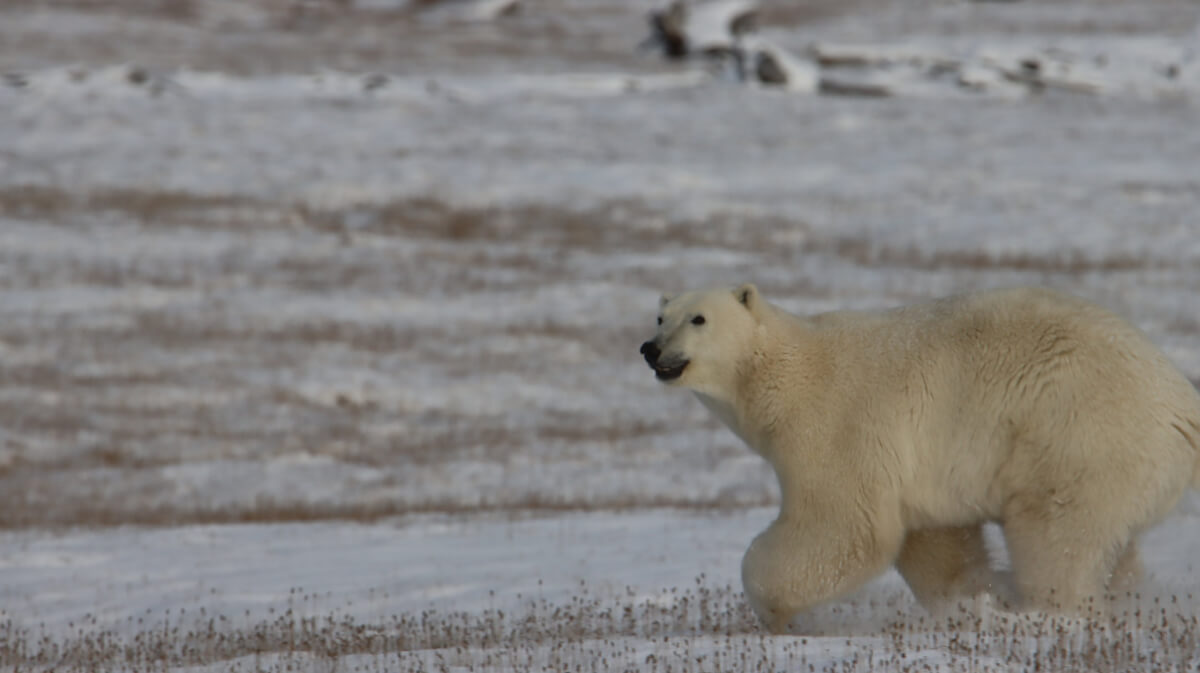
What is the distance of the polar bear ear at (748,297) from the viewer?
8570 mm

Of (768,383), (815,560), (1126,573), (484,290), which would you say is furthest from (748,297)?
(484,290)

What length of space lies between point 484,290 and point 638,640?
2248 centimetres

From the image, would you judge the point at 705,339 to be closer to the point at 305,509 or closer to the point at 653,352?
the point at 653,352

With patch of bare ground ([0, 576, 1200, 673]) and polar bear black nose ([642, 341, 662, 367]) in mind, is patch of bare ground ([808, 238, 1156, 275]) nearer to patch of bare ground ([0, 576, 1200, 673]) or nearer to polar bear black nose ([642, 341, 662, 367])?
patch of bare ground ([0, 576, 1200, 673])

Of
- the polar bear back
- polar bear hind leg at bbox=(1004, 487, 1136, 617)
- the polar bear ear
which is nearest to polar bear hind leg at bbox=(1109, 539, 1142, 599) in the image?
polar bear hind leg at bbox=(1004, 487, 1136, 617)

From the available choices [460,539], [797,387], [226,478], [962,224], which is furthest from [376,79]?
[797,387]

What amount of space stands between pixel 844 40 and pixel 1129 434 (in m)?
56.8

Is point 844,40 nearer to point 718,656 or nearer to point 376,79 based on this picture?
point 376,79

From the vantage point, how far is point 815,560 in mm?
8078

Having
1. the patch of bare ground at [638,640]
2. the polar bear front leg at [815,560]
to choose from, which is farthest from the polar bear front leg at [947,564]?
the polar bear front leg at [815,560]

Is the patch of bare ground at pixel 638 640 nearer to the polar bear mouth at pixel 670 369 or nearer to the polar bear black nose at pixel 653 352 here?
the polar bear mouth at pixel 670 369

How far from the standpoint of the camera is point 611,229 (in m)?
36.0

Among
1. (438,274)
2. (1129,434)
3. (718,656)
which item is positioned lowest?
(438,274)

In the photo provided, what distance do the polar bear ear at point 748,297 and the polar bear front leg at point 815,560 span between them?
4.34ft
